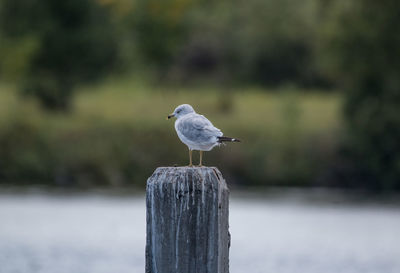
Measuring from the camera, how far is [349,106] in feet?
112

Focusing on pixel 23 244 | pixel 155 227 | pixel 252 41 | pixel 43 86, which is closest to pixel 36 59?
pixel 43 86

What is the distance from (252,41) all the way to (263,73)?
94.9 inches

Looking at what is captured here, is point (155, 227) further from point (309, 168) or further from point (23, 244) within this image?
point (309, 168)

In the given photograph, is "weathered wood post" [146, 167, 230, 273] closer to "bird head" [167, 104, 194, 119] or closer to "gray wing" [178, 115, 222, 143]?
"gray wing" [178, 115, 222, 143]

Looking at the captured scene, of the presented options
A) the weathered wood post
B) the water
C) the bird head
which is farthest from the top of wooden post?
the water

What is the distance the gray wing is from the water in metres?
8.39

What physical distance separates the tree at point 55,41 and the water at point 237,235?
39.1 feet

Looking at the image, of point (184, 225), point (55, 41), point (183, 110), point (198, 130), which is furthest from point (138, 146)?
point (184, 225)

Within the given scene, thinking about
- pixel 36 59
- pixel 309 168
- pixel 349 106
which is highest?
pixel 36 59

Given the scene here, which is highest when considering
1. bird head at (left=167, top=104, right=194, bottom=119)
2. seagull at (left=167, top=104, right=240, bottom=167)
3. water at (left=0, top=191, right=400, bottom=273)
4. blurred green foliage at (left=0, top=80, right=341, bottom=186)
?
blurred green foliage at (left=0, top=80, right=341, bottom=186)

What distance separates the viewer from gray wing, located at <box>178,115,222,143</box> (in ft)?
26.4

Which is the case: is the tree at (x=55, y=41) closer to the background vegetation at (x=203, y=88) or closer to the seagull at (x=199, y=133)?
the background vegetation at (x=203, y=88)

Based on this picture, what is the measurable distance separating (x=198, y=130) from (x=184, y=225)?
138 cm

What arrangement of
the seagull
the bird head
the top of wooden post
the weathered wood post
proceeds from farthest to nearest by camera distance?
the bird head < the seagull < the top of wooden post < the weathered wood post
